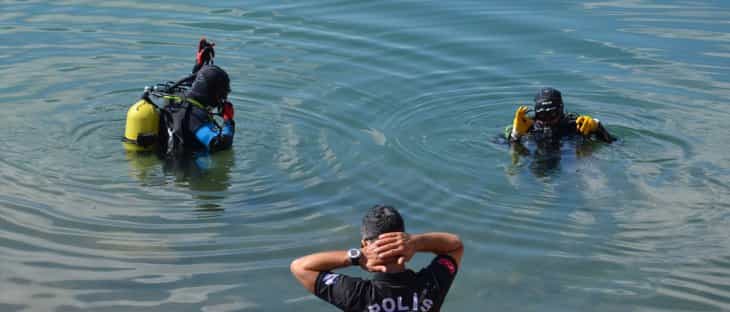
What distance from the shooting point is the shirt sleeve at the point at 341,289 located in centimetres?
508

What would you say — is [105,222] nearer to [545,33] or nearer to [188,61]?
[188,61]

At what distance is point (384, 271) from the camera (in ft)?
16.2

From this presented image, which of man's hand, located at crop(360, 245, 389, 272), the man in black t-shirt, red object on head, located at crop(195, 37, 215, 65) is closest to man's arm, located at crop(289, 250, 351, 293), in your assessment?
the man in black t-shirt

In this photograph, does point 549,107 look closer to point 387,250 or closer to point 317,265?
point 317,265

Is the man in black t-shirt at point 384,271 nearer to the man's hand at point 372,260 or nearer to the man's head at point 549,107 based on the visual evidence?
the man's hand at point 372,260

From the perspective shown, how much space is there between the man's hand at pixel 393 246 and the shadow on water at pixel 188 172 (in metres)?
4.65

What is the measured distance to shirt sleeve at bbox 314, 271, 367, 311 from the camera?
16.7 ft

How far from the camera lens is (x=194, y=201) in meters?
9.14

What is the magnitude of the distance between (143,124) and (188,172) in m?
0.71

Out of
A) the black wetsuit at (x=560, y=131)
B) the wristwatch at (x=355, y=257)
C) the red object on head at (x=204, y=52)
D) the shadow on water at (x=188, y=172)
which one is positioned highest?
the red object on head at (x=204, y=52)

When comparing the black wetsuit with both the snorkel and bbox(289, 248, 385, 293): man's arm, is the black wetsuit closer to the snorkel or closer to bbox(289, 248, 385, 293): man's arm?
the snorkel

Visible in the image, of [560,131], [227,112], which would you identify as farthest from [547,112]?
[227,112]

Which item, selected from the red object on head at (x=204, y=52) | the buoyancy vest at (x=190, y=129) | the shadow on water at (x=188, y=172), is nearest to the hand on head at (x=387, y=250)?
the buoyancy vest at (x=190, y=129)

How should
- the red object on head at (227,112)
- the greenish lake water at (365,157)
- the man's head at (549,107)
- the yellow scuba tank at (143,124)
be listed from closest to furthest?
1. the greenish lake water at (365,157)
2. the yellow scuba tank at (143,124)
3. the red object on head at (227,112)
4. the man's head at (549,107)
